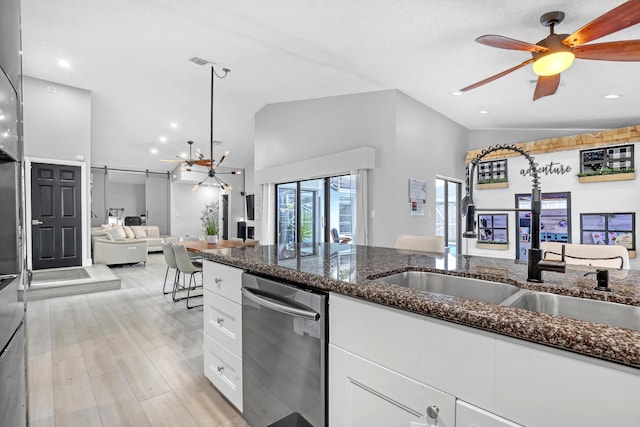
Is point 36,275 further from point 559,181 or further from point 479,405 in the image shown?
point 559,181

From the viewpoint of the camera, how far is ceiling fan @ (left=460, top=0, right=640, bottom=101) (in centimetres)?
191

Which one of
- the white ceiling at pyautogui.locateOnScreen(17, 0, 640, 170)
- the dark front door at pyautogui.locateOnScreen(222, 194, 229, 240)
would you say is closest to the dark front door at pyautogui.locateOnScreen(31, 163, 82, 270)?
the white ceiling at pyautogui.locateOnScreen(17, 0, 640, 170)

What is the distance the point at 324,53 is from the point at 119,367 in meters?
3.69

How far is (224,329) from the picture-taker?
1883 millimetres

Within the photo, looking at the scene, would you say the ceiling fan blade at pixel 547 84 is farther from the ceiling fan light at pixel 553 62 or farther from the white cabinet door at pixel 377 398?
the white cabinet door at pixel 377 398

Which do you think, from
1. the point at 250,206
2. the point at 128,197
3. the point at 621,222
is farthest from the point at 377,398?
the point at 128,197

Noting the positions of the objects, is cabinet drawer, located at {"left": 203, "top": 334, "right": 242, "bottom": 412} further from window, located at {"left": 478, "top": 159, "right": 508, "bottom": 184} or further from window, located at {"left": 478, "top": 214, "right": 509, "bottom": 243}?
window, located at {"left": 478, "top": 159, "right": 508, "bottom": 184}

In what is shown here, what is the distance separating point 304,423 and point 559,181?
211 inches

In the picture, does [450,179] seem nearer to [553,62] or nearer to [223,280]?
[553,62]

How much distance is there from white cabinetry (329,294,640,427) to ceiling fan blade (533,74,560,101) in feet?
9.60

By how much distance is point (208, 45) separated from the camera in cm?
384

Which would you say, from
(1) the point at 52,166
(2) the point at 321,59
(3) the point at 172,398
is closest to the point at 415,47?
(2) the point at 321,59

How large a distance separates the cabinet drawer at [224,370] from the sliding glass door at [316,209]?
10.1ft

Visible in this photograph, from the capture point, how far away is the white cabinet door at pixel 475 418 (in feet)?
2.40
